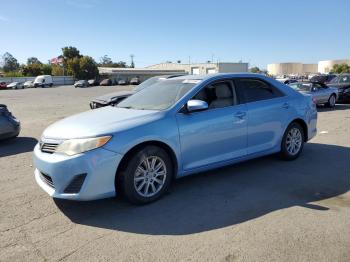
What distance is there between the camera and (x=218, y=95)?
17.9ft

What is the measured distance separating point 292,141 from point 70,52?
98885 millimetres

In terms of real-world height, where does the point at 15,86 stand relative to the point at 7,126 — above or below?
below

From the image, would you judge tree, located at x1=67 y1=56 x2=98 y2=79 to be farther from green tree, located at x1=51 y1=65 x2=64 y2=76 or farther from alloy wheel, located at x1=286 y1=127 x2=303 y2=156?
alloy wheel, located at x1=286 y1=127 x2=303 y2=156

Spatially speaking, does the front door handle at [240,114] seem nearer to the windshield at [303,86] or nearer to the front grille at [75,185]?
the front grille at [75,185]

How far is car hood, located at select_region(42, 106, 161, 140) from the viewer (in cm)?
429

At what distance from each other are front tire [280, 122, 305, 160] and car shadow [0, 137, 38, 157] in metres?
5.63

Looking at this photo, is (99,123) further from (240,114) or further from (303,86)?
(303,86)

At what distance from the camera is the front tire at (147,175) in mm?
4363

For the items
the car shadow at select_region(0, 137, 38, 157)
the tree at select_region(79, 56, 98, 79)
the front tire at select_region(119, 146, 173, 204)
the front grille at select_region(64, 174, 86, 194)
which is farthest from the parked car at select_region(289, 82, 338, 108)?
the tree at select_region(79, 56, 98, 79)

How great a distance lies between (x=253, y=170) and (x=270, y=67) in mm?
186825

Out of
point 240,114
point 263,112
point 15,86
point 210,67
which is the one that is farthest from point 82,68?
point 240,114

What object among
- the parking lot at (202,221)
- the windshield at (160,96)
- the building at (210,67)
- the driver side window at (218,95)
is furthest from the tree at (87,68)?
the driver side window at (218,95)

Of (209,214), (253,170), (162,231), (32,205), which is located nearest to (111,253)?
(162,231)

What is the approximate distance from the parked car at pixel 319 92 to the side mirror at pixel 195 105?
466 inches
